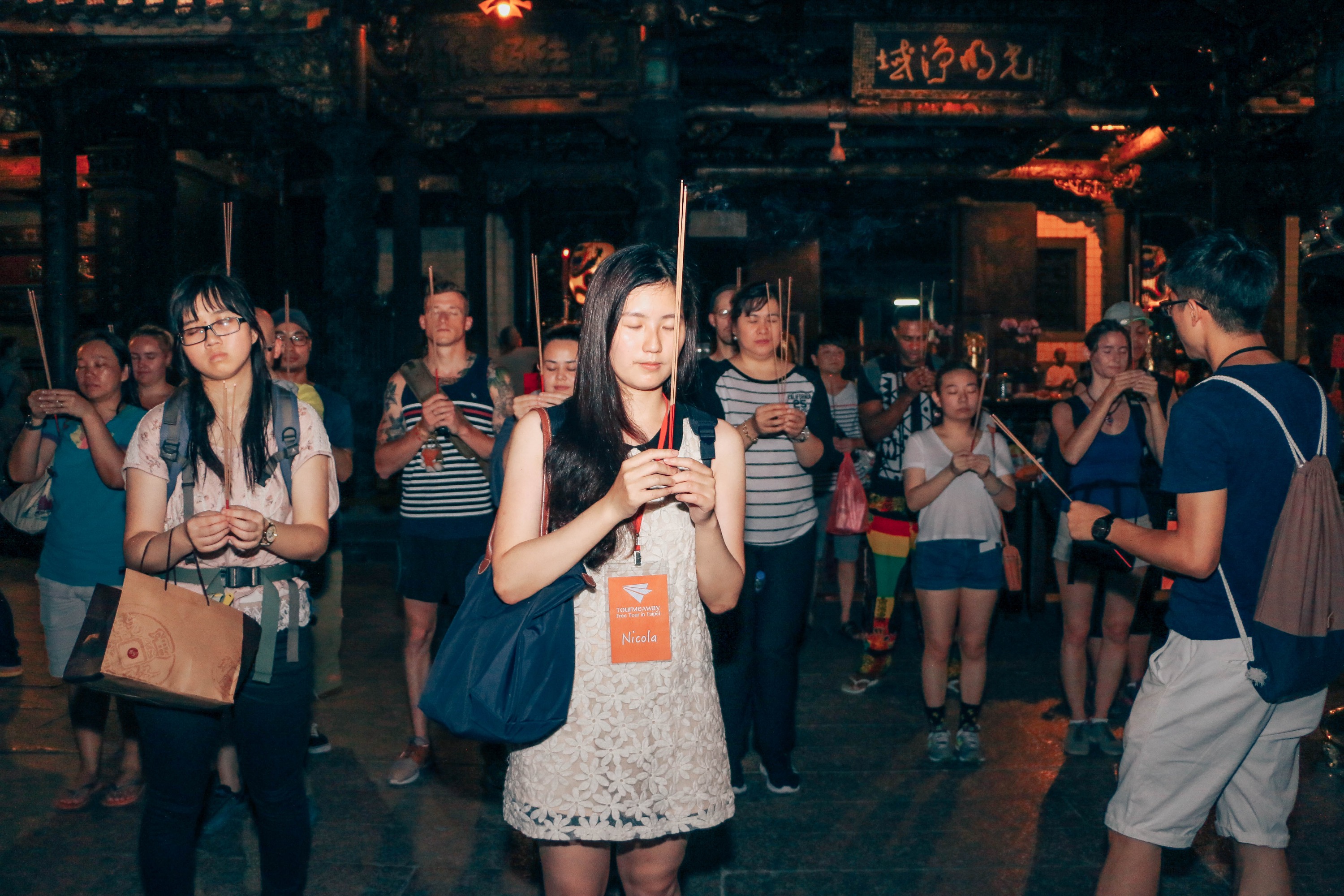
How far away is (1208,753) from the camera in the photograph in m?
2.45

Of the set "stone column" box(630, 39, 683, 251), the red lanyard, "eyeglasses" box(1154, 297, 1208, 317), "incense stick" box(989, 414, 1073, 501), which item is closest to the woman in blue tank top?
"incense stick" box(989, 414, 1073, 501)

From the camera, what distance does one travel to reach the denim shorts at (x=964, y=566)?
4.39m

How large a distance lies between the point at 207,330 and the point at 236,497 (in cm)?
44

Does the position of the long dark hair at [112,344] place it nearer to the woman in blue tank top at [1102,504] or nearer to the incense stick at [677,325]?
the incense stick at [677,325]

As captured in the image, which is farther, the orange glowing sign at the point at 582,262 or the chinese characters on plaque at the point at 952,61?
the orange glowing sign at the point at 582,262

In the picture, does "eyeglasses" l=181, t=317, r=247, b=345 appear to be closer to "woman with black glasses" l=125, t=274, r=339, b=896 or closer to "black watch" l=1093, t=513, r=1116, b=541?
"woman with black glasses" l=125, t=274, r=339, b=896

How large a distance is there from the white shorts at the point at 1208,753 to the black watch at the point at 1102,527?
0.31 meters

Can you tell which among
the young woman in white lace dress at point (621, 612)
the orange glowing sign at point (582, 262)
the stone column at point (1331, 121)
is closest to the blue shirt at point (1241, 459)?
the young woman in white lace dress at point (621, 612)

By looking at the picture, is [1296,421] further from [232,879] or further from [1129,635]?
[232,879]

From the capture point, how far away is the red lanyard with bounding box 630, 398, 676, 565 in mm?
2020

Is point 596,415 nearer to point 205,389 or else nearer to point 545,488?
point 545,488

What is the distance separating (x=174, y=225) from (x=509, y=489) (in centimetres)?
1076

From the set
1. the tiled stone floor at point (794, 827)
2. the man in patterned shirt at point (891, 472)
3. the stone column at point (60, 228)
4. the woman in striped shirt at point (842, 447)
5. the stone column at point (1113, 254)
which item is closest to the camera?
the tiled stone floor at point (794, 827)

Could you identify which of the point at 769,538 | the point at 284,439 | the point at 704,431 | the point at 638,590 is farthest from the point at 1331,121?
the point at 284,439
